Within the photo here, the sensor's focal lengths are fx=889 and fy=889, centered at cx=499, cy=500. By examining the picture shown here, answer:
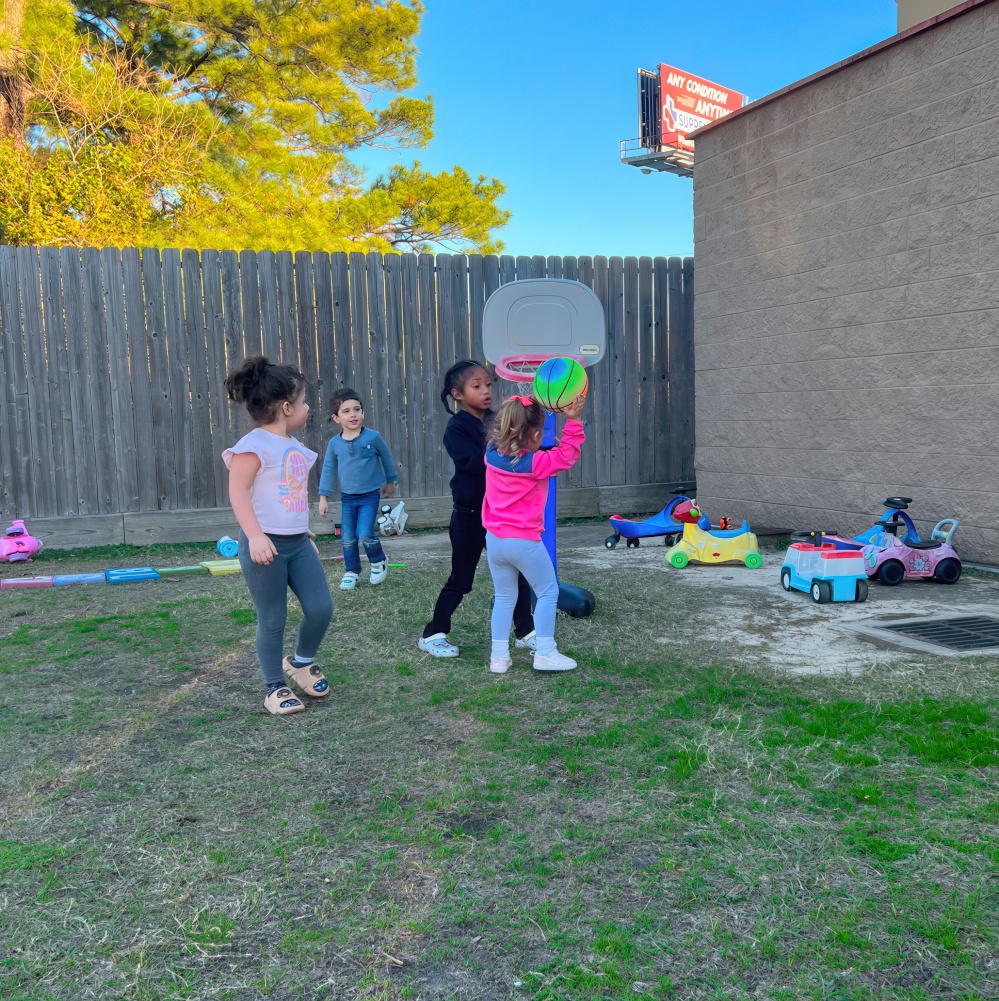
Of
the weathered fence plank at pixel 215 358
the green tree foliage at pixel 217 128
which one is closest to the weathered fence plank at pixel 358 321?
the weathered fence plank at pixel 215 358

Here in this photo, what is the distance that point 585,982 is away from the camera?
1.92 meters

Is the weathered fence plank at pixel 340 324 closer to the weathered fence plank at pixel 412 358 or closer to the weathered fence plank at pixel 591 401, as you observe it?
the weathered fence plank at pixel 412 358

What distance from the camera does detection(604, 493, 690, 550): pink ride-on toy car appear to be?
7.88 meters

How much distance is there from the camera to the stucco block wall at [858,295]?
A: 6359 millimetres

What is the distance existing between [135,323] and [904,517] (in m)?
6.88

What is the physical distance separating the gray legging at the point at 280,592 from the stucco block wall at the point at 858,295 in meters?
4.96

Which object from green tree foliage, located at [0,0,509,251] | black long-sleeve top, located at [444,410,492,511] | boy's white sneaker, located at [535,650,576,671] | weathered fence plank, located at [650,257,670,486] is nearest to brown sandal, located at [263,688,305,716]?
boy's white sneaker, located at [535,650,576,671]

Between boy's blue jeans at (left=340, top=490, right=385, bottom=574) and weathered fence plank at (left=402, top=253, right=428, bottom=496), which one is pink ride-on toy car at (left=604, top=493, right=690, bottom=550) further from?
weathered fence plank at (left=402, top=253, right=428, bottom=496)

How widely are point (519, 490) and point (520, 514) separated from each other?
114 mm

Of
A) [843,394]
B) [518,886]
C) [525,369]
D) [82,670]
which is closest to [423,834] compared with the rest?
[518,886]

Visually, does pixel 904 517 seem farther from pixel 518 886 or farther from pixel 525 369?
pixel 518 886

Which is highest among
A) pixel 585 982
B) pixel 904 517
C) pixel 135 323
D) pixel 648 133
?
pixel 648 133

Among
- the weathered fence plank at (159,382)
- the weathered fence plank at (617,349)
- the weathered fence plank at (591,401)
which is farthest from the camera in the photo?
the weathered fence plank at (617,349)

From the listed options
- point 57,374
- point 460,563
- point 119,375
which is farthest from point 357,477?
point 57,374
